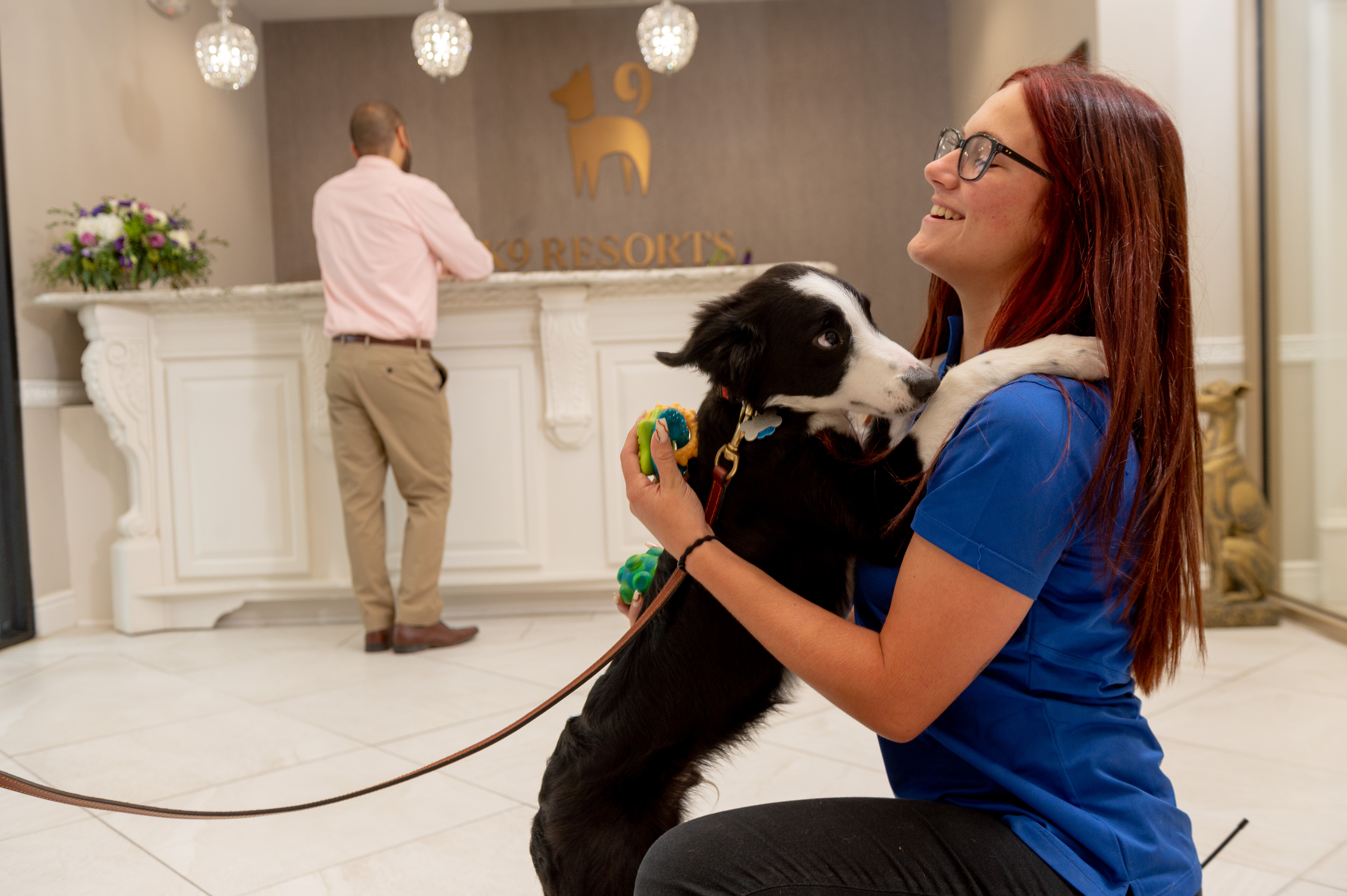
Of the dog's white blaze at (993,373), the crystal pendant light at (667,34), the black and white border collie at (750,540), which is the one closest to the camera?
the dog's white blaze at (993,373)

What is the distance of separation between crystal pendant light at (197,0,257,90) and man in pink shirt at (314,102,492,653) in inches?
50.4

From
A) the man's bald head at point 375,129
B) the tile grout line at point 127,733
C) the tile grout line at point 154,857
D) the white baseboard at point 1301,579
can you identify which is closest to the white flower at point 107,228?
the man's bald head at point 375,129

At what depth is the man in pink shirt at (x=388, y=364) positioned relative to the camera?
3182 mm

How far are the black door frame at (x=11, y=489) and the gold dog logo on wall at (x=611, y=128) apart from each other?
139 inches

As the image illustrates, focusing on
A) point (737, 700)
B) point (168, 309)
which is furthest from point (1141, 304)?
point (168, 309)

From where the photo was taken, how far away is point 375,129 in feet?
10.6

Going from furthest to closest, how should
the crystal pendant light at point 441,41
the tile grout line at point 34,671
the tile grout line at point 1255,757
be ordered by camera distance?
1. the crystal pendant light at point 441,41
2. the tile grout line at point 34,671
3. the tile grout line at point 1255,757

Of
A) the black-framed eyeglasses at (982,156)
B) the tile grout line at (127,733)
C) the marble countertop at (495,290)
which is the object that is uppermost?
the marble countertop at (495,290)

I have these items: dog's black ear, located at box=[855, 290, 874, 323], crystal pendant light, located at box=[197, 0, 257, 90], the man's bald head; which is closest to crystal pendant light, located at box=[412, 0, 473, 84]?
crystal pendant light, located at box=[197, 0, 257, 90]

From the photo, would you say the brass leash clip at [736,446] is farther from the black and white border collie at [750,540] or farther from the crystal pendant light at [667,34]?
the crystal pendant light at [667,34]

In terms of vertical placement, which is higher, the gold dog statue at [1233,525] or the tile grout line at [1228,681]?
the gold dog statue at [1233,525]

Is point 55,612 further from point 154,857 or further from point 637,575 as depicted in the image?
point 637,575

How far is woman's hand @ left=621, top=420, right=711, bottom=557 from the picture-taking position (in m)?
1.00

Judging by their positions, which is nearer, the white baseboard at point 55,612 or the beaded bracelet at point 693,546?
the beaded bracelet at point 693,546
